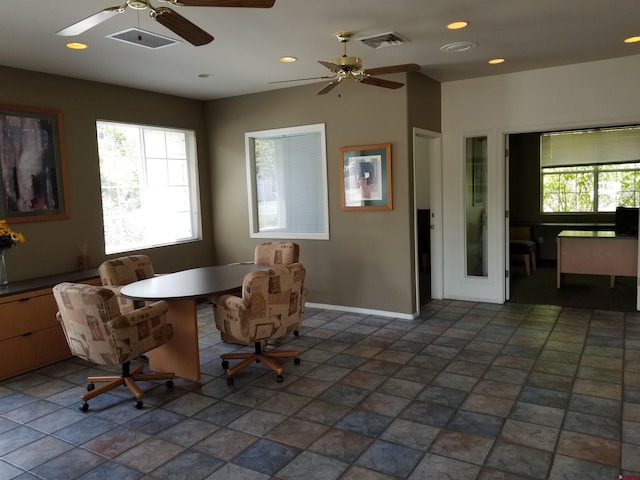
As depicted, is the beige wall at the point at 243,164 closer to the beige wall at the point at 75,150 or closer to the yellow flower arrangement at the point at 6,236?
the beige wall at the point at 75,150

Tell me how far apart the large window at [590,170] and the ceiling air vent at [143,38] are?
23.0 feet

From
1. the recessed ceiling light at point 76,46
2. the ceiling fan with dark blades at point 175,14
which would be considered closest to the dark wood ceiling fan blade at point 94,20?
the ceiling fan with dark blades at point 175,14

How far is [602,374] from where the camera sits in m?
3.64

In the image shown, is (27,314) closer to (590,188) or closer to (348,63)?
(348,63)

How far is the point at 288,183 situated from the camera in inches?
242

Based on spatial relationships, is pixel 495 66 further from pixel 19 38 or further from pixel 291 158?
pixel 19 38

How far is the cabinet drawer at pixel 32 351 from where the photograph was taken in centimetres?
394

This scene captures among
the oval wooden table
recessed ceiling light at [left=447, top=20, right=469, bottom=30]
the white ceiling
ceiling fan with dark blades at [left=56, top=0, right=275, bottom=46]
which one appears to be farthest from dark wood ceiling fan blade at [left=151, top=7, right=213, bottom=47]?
recessed ceiling light at [left=447, top=20, right=469, bottom=30]

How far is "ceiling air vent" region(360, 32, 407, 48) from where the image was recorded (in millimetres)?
3855

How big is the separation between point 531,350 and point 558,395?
927 millimetres

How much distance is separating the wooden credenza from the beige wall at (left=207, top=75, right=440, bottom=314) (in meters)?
2.65

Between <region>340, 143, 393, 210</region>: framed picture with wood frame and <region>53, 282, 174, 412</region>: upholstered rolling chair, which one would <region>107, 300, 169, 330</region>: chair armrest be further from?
<region>340, 143, 393, 210</region>: framed picture with wood frame

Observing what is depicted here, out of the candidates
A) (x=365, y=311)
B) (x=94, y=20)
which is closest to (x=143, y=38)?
(x=94, y=20)

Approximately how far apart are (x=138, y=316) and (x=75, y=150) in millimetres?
2558
